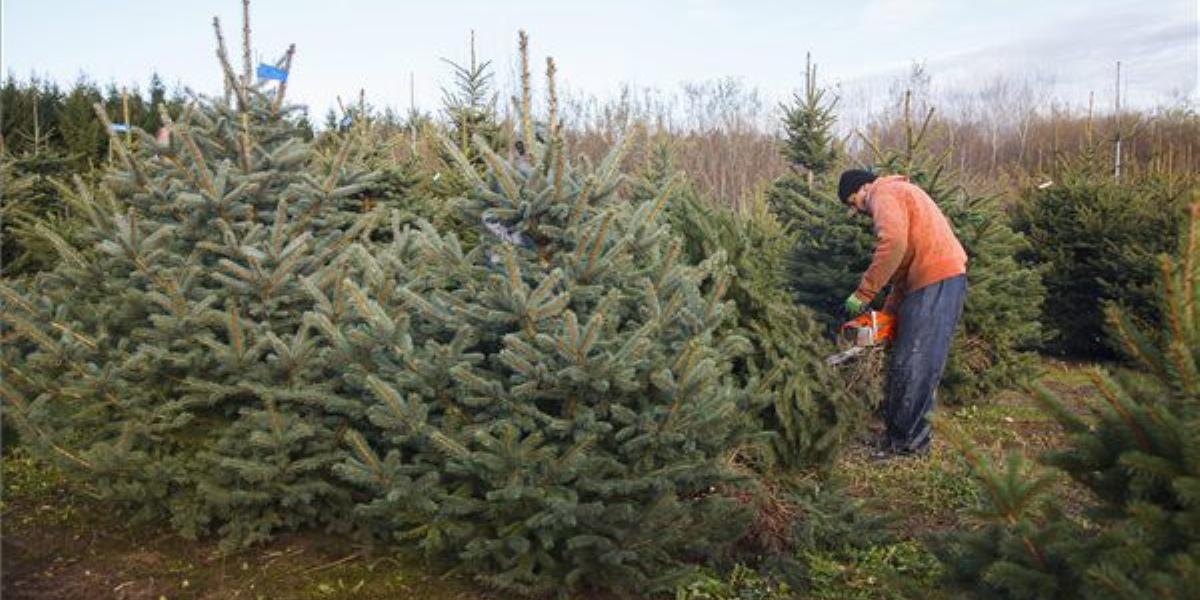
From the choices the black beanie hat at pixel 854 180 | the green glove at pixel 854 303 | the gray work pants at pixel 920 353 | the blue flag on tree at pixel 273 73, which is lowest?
the gray work pants at pixel 920 353

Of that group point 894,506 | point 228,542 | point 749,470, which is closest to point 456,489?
→ point 228,542

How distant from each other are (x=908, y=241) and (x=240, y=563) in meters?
4.43

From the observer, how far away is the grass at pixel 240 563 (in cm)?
376

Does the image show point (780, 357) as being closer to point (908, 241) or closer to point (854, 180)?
point (908, 241)

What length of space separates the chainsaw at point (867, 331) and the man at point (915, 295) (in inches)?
3.7

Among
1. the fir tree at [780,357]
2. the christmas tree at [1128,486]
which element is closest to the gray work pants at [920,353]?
the fir tree at [780,357]

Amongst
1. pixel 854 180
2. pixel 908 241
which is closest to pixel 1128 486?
pixel 908 241

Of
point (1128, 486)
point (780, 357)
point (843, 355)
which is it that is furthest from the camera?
point (843, 355)

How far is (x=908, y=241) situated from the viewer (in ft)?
20.4

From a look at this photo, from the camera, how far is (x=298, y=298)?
430 cm

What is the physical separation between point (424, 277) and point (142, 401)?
136 cm

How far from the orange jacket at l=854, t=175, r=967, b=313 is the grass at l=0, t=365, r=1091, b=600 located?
154 cm

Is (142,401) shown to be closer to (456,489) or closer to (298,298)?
(298,298)

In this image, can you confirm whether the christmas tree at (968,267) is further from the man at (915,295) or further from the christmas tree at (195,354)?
the christmas tree at (195,354)
